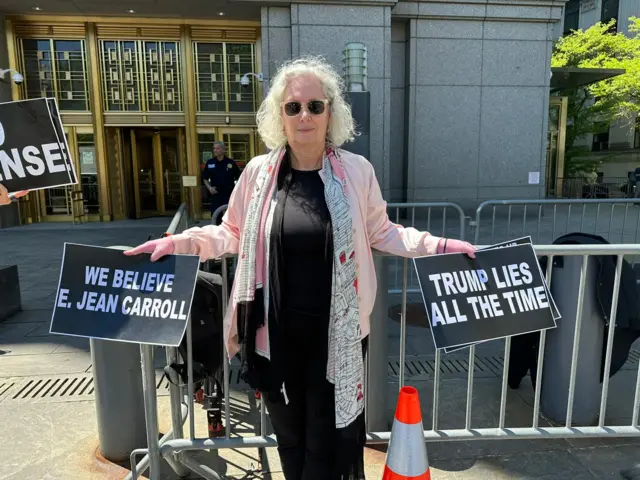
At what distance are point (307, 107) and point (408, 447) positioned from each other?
1.55 m

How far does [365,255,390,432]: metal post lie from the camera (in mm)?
2811

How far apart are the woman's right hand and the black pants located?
618 millimetres

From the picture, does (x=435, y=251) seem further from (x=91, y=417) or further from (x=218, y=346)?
(x=91, y=417)

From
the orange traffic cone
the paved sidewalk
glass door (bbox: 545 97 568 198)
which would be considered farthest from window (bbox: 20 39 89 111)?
glass door (bbox: 545 97 568 198)

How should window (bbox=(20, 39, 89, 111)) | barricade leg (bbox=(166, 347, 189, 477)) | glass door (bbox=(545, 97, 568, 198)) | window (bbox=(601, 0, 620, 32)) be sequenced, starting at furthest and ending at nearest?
window (bbox=(601, 0, 620, 32))
glass door (bbox=(545, 97, 568, 198))
window (bbox=(20, 39, 89, 111))
barricade leg (bbox=(166, 347, 189, 477))

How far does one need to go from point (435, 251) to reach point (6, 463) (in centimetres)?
281

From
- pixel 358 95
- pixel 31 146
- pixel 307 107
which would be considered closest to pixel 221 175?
pixel 358 95

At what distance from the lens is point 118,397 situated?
2.77 metres

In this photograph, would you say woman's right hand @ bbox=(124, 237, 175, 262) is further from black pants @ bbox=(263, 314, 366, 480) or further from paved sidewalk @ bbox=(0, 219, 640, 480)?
paved sidewalk @ bbox=(0, 219, 640, 480)

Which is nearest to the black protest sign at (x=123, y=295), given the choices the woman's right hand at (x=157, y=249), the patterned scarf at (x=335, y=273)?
the woman's right hand at (x=157, y=249)

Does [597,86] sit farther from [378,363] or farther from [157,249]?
[157,249]

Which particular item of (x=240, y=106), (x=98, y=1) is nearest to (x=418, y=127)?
(x=240, y=106)

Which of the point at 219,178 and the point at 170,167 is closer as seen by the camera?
the point at 219,178

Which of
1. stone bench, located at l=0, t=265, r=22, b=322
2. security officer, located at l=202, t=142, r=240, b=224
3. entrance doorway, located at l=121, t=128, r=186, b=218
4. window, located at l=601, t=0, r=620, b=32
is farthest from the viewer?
window, located at l=601, t=0, r=620, b=32
